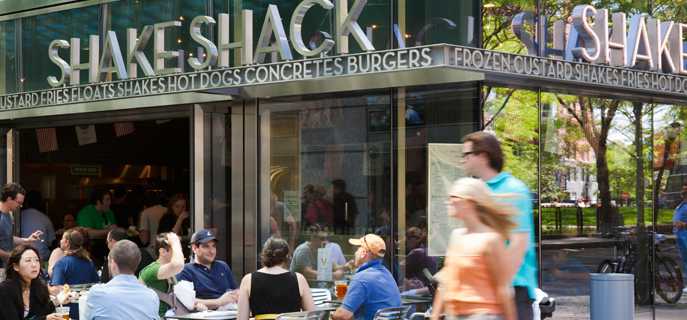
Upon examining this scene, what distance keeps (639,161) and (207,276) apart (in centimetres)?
646

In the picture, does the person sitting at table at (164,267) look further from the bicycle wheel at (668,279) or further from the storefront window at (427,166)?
the bicycle wheel at (668,279)

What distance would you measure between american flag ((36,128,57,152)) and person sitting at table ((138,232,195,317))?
877 centimetres

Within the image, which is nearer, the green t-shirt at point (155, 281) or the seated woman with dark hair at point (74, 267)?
the green t-shirt at point (155, 281)

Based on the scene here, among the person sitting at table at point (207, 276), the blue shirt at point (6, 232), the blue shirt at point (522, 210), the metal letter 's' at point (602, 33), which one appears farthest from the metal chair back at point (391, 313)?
the blue shirt at point (6, 232)

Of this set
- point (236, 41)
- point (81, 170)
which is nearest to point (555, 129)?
point (236, 41)

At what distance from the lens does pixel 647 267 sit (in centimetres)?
1454

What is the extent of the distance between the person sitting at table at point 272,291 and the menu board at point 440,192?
3.77 meters

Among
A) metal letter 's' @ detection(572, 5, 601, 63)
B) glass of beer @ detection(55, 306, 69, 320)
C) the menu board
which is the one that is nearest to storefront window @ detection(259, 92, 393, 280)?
the menu board

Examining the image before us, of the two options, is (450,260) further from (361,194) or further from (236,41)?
(236,41)

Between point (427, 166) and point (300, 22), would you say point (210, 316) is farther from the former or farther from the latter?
point (300, 22)

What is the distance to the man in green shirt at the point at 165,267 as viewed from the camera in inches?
382

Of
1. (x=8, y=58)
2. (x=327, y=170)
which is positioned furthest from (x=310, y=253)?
(x=8, y=58)

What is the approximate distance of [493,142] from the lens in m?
6.15

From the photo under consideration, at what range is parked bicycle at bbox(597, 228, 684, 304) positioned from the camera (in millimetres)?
14109
